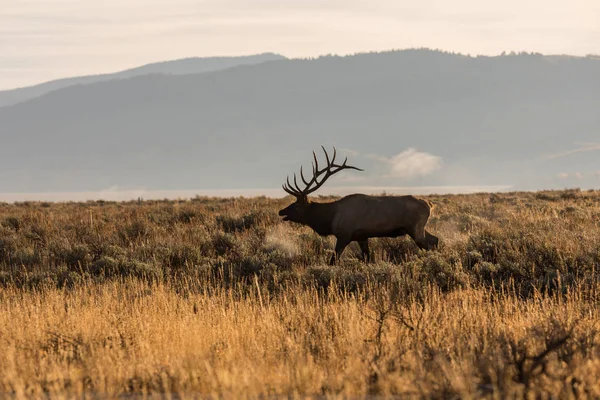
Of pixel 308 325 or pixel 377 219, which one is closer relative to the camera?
pixel 308 325

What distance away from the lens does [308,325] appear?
8203 mm

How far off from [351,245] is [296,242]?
107 centimetres

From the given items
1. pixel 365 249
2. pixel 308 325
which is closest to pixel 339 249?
pixel 365 249

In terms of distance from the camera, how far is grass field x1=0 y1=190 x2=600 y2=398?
6.07 metres

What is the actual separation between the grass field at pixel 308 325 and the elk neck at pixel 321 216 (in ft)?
1.64

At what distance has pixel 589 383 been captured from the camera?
582cm

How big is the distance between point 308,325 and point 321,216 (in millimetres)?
6060

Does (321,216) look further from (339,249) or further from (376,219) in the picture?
(376,219)

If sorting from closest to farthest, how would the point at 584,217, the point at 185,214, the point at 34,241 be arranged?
the point at 34,241, the point at 584,217, the point at 185,214

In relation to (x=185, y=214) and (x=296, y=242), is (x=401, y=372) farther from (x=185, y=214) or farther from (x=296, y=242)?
(x=185, y=214)

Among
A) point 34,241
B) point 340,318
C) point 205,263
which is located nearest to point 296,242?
point 205,263

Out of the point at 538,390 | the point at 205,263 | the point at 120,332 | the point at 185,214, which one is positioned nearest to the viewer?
the point at 538,390

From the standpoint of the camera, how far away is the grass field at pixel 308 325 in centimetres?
607

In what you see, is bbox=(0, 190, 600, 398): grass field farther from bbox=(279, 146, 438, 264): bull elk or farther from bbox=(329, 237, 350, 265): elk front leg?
bbox=(279, 146, 438, 264): bull elk
